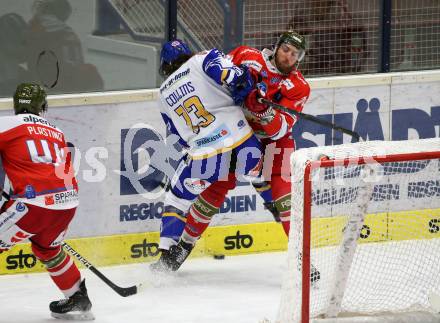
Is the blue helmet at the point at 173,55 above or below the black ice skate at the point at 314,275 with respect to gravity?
above

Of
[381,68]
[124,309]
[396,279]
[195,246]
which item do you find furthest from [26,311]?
[381,68]

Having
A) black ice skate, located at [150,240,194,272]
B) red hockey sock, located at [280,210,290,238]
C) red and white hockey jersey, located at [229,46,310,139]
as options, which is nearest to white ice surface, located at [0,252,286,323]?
black ice skate, located at [150,240,194,272]

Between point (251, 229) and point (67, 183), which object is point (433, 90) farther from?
point (67, 183)

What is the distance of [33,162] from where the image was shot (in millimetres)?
5840

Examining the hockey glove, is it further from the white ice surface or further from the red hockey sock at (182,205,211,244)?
the white ice surface

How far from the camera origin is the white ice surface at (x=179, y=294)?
6125 mm

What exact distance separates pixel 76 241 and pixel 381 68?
2.23m

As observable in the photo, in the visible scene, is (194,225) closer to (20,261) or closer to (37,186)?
(20,261)

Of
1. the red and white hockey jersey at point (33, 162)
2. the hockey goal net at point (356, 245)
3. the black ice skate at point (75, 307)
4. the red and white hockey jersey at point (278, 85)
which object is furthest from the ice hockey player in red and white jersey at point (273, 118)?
the red and white hockey jersey at point (33, 162)

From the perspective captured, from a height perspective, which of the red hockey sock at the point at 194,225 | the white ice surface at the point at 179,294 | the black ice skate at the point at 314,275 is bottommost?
the white ice surface at the point at 179,294

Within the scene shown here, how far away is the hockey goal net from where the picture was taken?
5.37 m

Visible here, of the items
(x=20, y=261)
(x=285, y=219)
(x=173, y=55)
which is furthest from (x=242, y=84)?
(x=20, y=261)

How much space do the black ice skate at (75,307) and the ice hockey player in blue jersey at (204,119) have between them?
0.95 meters

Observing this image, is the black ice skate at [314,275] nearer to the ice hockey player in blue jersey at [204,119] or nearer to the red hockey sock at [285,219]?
the red hockey sock at [285,219]
